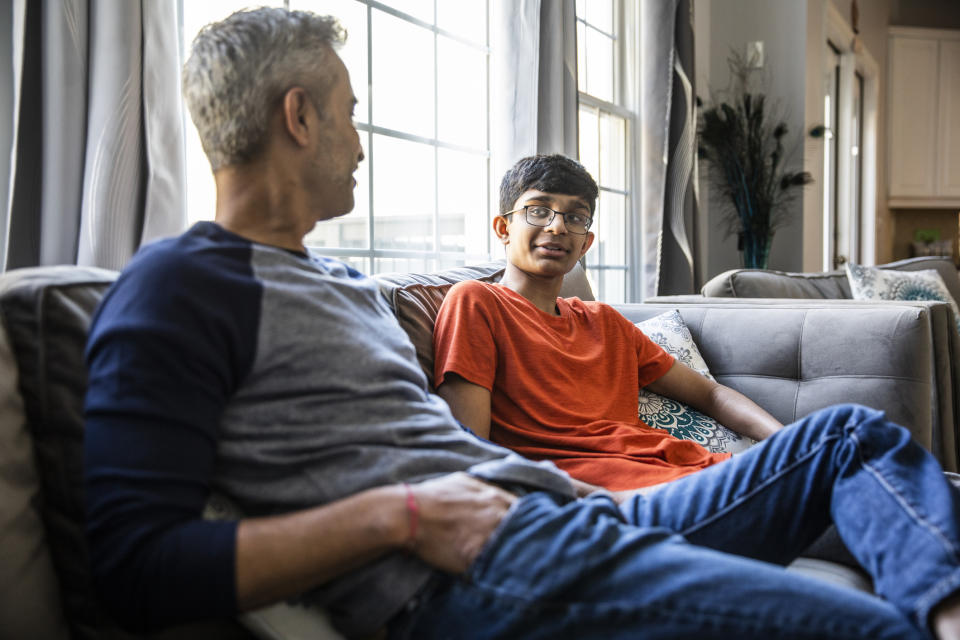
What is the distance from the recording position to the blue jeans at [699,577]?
71cm

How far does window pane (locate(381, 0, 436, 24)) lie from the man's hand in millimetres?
1794

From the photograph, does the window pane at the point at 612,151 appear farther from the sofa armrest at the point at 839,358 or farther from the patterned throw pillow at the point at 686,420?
the patterned throw pillow at the point at 686,420

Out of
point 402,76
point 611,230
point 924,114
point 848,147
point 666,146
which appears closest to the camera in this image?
point 402,76

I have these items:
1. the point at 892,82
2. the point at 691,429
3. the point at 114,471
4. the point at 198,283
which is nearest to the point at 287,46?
the point at 198,283

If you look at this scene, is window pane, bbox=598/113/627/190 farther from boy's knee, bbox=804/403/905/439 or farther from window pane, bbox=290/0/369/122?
boy's knee, bbox=804/403/905/439

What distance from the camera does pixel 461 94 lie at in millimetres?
2527

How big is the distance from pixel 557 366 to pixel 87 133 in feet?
2.97

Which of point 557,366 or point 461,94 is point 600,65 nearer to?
point 461,94

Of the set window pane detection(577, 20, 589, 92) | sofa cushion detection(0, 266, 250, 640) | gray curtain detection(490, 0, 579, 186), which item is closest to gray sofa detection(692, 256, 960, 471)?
gray curtain detection(490, 0, 579, 186)

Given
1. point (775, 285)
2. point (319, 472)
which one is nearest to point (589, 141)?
point (775, 285)

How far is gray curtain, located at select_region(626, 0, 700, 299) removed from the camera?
132 inches

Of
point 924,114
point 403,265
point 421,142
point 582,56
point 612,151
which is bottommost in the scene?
point 403,265

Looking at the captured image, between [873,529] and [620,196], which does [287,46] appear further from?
[620,196]

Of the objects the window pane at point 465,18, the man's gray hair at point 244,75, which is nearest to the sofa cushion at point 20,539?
the man's gray hair at point 244,75
